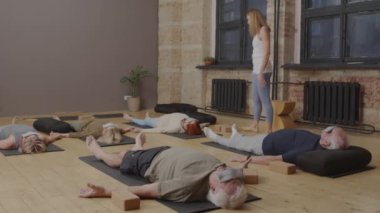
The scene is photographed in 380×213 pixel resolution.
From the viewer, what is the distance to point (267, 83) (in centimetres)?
509

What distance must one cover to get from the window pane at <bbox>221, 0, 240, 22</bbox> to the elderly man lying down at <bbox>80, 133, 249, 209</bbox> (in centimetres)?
481

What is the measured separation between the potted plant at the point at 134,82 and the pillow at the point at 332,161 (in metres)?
4.66

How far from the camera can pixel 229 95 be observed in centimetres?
694

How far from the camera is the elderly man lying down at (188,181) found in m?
2.28

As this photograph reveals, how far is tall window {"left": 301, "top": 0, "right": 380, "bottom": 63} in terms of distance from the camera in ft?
17.0

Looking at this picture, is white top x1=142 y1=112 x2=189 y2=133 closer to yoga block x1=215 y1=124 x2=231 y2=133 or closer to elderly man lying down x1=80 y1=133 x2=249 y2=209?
yoga block x1=215 y1=124 x2=231 y2=133

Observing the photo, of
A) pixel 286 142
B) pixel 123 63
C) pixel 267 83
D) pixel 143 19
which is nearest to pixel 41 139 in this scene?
pixel 286 142

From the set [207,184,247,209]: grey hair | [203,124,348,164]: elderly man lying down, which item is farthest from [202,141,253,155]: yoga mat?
[207,184,247,209]: grey hair

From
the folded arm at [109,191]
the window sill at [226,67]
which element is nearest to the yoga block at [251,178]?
the folded arm at [109,191]

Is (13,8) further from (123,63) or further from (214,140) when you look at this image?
(214,140)

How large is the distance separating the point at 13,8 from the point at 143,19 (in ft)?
7.41

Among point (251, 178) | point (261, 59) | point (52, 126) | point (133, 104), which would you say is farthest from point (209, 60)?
point (251, 178)

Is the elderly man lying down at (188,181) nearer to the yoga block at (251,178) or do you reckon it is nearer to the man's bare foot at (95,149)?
the yoga block at (251,178)

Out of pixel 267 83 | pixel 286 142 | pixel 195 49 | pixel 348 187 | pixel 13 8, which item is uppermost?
pixel 13 8
